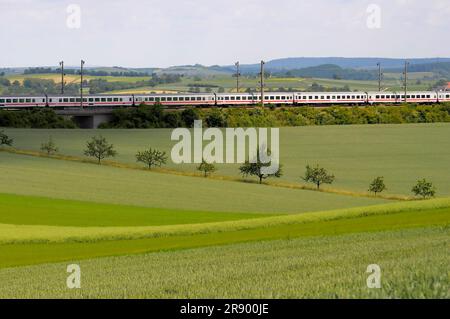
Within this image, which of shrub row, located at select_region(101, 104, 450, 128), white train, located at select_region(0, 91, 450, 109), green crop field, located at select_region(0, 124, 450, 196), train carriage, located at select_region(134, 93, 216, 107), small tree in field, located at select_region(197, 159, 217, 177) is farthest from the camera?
train carriage, located at select_region(134, 93, 216, 107)

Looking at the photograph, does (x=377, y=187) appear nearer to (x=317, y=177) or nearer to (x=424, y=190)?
(x=424, y=190)

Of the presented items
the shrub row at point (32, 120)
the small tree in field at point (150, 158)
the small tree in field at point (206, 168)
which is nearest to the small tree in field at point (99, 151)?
the small tree in field at point (150, 158)

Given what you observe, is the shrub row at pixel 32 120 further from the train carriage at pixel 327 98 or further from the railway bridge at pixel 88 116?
the train carriage at pixel 327 98

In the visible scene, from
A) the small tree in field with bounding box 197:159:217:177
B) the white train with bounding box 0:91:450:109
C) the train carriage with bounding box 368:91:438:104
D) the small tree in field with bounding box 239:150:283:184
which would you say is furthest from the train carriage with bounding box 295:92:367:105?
the small tree in field with bounding box 239:150:283:184

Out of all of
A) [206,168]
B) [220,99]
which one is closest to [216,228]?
[206,168]

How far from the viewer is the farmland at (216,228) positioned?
49.8ft

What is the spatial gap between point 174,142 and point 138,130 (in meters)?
11.6

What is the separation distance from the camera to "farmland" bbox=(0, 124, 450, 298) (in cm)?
1516

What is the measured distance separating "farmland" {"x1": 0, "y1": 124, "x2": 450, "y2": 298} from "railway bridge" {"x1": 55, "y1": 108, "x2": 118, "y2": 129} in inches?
823

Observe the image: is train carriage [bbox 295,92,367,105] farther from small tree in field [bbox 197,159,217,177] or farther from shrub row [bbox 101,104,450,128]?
small tree in field [bbox 197,159,217,177]

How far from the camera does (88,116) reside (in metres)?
95.7

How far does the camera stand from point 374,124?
9756 centimetres
